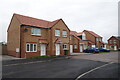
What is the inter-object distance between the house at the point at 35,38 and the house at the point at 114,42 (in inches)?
1597

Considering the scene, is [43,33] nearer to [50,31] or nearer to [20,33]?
[50,31]

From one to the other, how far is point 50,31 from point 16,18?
701 cm

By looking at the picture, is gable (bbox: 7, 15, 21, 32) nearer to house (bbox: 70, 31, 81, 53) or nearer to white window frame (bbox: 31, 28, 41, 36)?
white window frame (bbox: 31, 28, 41, 36)

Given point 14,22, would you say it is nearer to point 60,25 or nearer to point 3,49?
point 3,49

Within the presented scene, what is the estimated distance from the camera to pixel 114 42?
5456 centimetres

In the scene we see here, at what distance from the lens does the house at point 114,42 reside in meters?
52.5

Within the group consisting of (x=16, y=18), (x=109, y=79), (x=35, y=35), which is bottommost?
(x=109, y=79)

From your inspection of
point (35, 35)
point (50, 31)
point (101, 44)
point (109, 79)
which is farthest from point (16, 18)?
point (101, 44)

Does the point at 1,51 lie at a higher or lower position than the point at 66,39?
lower

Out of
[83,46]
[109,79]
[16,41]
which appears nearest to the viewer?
[109,79]

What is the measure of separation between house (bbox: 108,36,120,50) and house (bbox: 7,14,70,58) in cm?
4056

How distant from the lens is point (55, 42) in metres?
20.8

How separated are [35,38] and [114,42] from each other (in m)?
49.9

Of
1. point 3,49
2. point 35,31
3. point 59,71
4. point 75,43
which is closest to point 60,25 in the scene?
point 35,31
